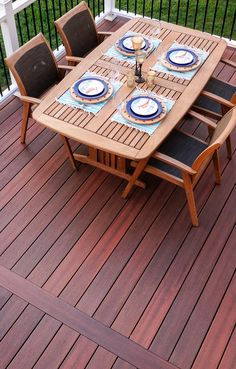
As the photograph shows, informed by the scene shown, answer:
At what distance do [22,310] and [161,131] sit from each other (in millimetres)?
1558

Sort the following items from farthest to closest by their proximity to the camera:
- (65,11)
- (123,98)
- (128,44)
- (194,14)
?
(194,14) → (65,11) → (128,44) → (123,98)

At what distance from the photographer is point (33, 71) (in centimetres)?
392

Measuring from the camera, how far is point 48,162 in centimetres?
406

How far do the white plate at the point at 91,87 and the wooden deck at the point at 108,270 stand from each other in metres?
0.73

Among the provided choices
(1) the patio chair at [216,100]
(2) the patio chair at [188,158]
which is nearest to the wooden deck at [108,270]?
(2) the patio chair at [188,158]

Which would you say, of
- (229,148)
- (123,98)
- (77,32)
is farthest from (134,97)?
(77,32)

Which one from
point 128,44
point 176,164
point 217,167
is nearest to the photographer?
point 176,164

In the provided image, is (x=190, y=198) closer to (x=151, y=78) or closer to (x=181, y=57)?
(x=151, y=78)

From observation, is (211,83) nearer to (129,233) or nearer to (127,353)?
(129,233)

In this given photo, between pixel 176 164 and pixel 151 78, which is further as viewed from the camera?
pixel 151 78

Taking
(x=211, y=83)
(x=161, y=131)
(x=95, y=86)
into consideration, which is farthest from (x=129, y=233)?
(x=211, y=83)

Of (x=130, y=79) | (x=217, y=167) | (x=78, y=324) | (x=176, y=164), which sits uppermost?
(x=130, y=79)

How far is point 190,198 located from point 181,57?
3.96 ft

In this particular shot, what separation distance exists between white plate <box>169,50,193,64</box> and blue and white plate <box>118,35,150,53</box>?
0.24 meters
